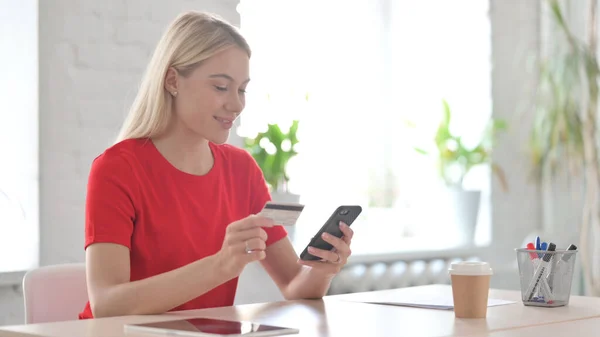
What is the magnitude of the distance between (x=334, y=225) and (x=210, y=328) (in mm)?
499

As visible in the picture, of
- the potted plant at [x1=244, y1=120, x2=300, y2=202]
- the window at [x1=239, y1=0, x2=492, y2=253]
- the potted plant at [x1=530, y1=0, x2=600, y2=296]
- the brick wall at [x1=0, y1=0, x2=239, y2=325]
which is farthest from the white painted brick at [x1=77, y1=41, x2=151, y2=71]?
the potted plant at [x1=530, y1=0, x2=600, y2=296]

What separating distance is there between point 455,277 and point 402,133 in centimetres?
253

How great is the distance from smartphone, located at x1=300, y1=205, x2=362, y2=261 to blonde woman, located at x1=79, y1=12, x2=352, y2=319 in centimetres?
A: 2

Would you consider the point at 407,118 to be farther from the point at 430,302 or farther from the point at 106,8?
the point at 430,302

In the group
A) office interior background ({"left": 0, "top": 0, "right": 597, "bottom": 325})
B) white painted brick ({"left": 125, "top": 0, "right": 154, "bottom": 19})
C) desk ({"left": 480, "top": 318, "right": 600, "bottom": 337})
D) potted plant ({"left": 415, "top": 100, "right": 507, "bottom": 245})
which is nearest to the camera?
desk ({"left": 480, "top": 318, "right": 600, "bottom": 337})

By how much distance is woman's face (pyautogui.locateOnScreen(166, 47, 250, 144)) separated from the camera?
78.7 inches

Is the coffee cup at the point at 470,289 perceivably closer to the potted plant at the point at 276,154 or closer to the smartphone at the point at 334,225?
the smartphone at the point at 334,225

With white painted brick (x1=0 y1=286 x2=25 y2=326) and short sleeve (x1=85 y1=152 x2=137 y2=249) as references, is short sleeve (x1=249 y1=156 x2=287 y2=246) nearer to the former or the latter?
short sleeve (x1=85 y1=152 x2=137 y2=249)

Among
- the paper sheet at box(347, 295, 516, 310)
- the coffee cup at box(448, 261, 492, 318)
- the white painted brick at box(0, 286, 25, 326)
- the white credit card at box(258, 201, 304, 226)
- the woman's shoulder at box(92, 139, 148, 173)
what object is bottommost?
the white painted brick at box(0, 286, 25, 326)

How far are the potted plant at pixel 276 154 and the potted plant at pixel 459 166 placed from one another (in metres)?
0.94

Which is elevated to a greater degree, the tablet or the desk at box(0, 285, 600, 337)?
the tablet

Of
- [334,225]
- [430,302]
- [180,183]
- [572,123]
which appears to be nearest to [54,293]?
[180,183]

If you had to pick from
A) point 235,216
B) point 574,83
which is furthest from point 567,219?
point 235,216

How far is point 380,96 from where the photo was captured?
13.5ft
